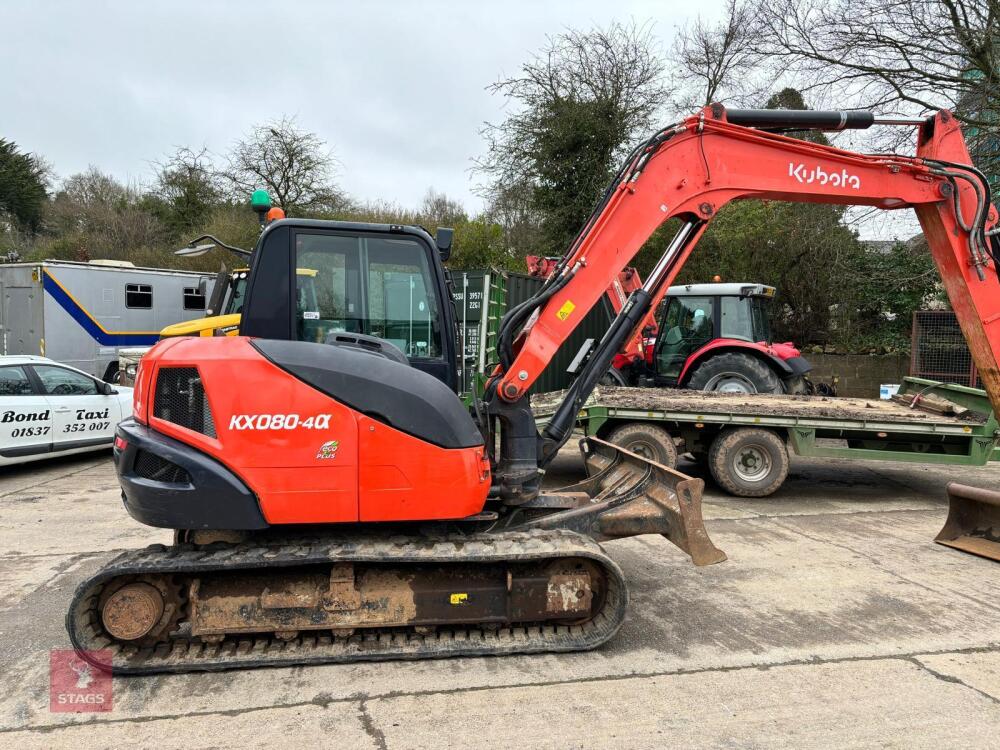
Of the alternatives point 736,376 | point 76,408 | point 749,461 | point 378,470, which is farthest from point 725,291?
point 76,408

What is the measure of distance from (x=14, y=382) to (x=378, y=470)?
6896 millimetres

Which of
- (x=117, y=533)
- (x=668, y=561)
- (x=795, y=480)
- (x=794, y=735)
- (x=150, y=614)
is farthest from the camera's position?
(x=795, y=480)

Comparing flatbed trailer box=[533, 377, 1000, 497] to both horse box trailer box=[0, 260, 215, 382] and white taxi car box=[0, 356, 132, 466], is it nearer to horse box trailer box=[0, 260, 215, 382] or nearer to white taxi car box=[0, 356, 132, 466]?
white taxi car box=[0, 356, 132, 466]

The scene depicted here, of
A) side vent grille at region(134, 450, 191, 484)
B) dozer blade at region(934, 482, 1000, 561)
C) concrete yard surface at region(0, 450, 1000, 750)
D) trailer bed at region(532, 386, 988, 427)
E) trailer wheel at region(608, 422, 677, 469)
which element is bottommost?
concrete yard surface at region(0, 450, 1000, 750)

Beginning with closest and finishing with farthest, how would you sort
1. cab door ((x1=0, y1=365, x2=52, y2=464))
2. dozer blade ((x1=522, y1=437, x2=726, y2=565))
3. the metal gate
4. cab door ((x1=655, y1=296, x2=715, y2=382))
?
dozer blade ((x1=522, y1=437, x2=726, y2=565)), cab door ((x1=0, y1=365, x2=52, y2=464)), cab door ((x1=655, y1=296, x2=715, y2=382)), the metal gate

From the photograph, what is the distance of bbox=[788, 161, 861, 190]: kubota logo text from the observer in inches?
181

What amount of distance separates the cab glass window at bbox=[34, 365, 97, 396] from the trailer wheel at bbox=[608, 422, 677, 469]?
6903 mm

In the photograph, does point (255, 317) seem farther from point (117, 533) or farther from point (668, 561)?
point (668, 561)

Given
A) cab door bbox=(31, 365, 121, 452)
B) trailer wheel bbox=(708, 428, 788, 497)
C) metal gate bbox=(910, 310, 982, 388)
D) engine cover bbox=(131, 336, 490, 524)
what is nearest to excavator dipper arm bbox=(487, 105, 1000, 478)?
engine cover bbox=(131, 336, 490, 524)

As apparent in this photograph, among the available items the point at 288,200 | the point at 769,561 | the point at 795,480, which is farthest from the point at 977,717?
the point at 288,200

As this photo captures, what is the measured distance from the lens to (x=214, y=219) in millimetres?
23703

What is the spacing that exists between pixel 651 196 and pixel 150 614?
3772 mm

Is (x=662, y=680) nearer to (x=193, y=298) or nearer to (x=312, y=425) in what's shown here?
(x=312, y=425)

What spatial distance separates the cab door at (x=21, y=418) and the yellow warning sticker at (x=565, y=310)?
7115 mm
